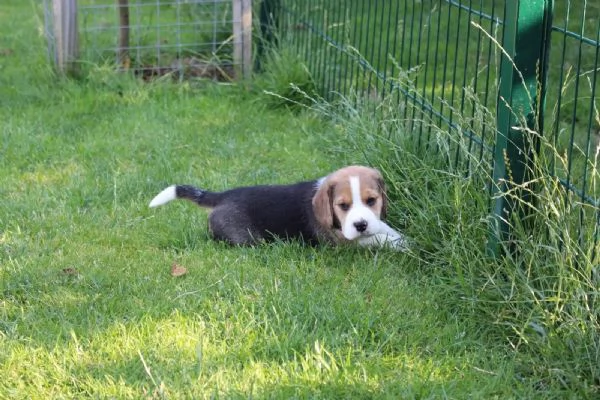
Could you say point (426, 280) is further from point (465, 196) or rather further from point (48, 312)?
point (48, 312)

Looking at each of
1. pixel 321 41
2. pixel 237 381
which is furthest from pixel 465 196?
pixel 321 41

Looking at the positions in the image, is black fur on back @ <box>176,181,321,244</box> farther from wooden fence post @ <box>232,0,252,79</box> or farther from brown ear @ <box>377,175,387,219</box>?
wooden fence post @ <box>232,0,252,79</box>

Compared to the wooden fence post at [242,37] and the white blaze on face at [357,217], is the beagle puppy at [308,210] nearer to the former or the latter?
the white blaze on face at [357,217]

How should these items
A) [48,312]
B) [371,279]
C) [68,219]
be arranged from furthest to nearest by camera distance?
[68,219] → [371,279] → [48,312]

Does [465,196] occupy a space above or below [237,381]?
above

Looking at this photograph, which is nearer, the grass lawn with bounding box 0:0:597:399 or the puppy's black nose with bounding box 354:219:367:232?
the grass lawn with bounding box 0:0:597:399

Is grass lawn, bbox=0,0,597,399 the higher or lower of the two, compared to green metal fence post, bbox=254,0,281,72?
lower

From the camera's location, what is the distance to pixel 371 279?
4562 mm

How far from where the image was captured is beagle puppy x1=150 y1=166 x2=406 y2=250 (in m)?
4.77

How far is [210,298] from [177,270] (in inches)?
16.1

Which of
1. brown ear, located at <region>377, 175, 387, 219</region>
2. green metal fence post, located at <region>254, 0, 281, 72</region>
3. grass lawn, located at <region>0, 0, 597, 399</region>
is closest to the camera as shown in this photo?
grass lawn, located at <region>0, 0, 597, 399</region>

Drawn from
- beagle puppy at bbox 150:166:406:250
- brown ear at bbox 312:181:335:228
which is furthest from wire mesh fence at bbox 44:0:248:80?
brown ear at bbox 312:181:335:228

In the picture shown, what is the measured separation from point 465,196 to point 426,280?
47 centimetres

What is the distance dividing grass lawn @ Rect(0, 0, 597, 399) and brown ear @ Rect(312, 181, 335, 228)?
185 mm
